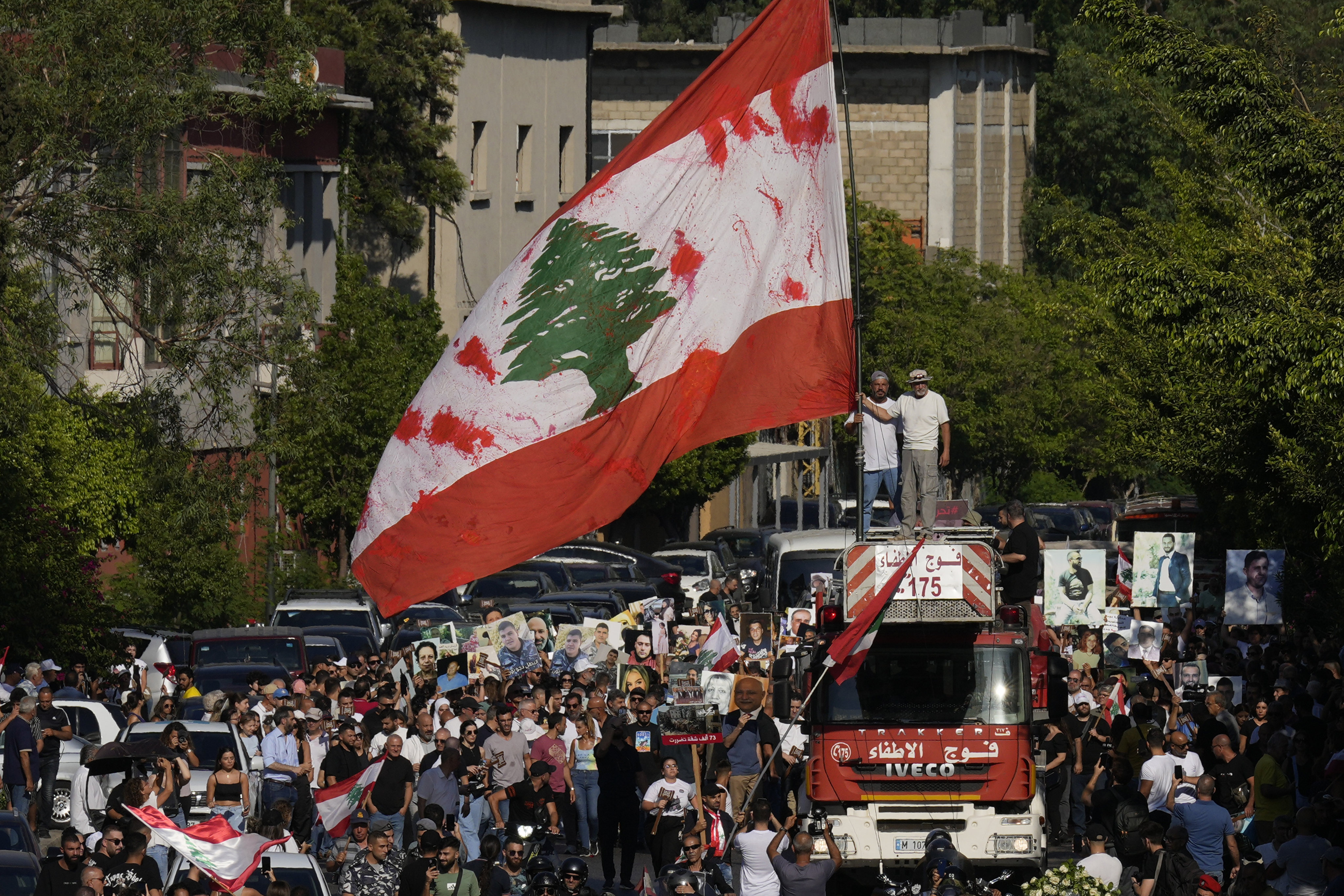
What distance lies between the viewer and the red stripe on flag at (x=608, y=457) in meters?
11.4

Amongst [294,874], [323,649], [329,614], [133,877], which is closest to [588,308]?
[294,874]

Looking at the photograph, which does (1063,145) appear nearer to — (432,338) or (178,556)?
(432,338)

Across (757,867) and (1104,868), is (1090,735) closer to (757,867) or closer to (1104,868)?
(1104,868)

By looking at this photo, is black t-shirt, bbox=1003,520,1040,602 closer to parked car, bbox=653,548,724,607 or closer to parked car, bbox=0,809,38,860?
parked car, bbox=0,809,38,860

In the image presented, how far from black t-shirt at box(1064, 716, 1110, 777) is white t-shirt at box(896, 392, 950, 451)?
6.51 meters

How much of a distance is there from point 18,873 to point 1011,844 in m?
7.94

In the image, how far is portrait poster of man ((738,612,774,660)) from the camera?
3056 centimetres

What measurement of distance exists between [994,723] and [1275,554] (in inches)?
464

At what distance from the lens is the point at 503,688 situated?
81.4ft

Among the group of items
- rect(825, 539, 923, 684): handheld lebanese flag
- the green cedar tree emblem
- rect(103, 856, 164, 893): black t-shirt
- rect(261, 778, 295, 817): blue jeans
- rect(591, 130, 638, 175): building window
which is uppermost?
rect(591, 130, 638, 175): building window

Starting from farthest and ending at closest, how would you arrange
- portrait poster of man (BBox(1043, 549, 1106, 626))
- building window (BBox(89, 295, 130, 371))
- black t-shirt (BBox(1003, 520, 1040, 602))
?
building window (BBox(89, 295, 130, 371)) < portrait poster of man (BBox(1043, 549, 1106, 626)) < black t-shirt (BBox(1003, 520, 1040, 602))

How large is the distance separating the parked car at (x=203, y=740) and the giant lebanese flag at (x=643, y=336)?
10261 mm

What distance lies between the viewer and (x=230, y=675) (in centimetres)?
2678

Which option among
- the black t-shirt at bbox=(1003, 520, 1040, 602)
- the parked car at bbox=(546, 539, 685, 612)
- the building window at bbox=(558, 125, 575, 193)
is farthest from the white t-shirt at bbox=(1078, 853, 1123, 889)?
the building window at bbox=(558, 125, 575, 193)
